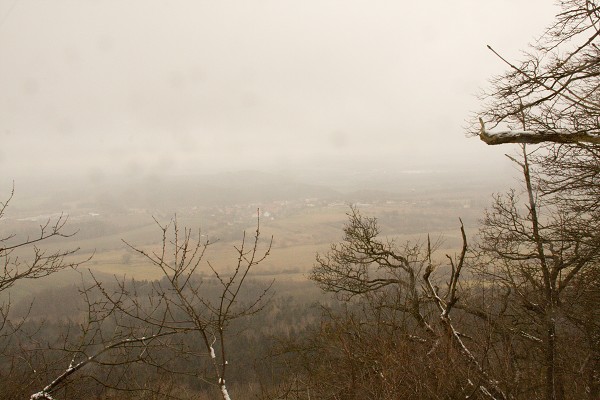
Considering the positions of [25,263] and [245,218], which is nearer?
[25,263]

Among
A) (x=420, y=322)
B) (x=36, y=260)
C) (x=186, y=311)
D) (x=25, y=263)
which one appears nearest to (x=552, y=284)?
(x=420, y=322)

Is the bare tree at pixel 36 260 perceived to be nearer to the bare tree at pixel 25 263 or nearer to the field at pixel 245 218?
the bare tree at pixel 25 263

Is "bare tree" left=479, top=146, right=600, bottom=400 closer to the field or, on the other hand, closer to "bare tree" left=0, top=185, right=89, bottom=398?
"bare tree" left=0, top=185, right=89, bottom=398

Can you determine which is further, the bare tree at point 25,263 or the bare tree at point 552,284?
the bare tree at point 552,284

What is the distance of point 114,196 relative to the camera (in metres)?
117

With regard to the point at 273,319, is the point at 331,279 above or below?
above

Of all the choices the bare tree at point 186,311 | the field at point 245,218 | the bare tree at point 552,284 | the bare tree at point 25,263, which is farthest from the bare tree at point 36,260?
the field at point 245,218

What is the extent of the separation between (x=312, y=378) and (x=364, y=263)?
10.6 ft

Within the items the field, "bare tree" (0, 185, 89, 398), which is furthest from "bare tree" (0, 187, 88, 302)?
the field

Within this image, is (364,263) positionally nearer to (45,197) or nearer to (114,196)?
(114,196)

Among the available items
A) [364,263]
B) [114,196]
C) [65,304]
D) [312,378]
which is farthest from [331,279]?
[114,196]

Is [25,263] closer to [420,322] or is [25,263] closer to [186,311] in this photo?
[186,311]

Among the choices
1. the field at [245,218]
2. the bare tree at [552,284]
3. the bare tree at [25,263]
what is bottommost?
the field at [245,218]

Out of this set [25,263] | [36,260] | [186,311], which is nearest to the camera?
[186,311]
